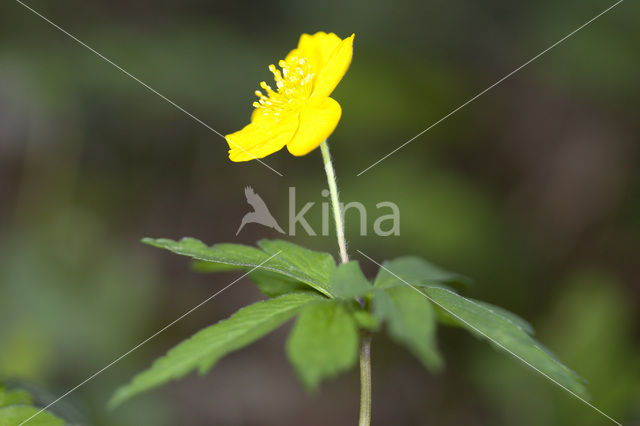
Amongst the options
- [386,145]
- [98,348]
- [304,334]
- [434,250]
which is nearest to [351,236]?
[434,250]

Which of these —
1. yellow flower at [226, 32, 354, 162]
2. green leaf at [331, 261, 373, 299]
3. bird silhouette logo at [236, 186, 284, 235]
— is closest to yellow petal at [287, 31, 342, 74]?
yellow flower at [226, 32, 354, 162]

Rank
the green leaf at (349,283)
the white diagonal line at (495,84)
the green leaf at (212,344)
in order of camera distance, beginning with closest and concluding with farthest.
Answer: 1. the green leaf at (212,344)
2. the green leaf at (349,283)
3. the white diagonal line at (495,84)

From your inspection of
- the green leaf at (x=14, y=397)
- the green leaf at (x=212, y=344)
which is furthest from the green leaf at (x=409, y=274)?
the green leaf at (x=14, y=397)

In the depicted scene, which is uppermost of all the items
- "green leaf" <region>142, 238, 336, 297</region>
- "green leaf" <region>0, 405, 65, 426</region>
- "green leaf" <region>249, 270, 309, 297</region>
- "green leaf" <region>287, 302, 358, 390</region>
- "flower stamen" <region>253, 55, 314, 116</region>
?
"flower stamen" <region>253, 55, 314, 116</region>

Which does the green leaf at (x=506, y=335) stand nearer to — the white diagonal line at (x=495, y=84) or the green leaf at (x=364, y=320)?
the green leaf at (x=364, y=320)

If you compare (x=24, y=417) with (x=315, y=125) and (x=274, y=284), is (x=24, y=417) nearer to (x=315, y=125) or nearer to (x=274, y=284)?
(x=274, y=284)

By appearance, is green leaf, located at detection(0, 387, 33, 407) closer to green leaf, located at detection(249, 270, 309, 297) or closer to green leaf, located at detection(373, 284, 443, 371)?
green leaf, located at detection(249, 270, 309, 297)

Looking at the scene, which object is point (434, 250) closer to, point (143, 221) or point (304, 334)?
point (143, 221)
